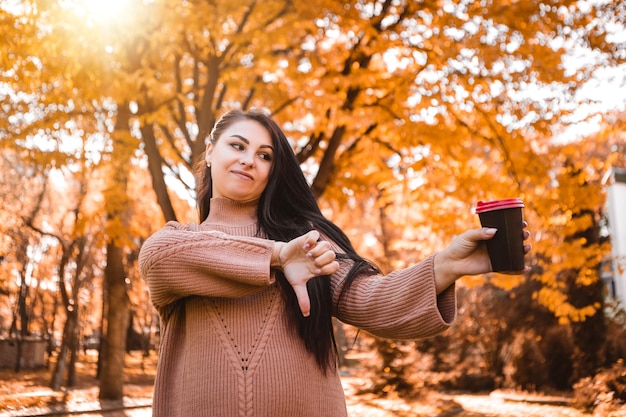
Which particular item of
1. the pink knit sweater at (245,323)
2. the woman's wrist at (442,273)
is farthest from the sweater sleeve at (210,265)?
the woman's wrist at (442,273)

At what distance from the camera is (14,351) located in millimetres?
23188

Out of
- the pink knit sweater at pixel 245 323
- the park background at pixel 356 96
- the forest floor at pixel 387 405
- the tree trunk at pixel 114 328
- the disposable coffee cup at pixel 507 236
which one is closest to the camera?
the disposable coffee cup at pixel 507 236

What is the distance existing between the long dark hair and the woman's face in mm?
31

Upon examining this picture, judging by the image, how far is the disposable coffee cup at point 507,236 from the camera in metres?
1.69

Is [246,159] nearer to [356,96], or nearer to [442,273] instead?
[442,273]

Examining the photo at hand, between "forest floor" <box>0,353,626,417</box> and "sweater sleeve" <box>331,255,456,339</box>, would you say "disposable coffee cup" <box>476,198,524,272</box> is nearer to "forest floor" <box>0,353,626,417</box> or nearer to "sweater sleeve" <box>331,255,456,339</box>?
"sweater sleeve" <box>331,255,456,339</box>

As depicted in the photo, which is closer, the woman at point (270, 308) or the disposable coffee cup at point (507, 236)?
the disposable coffee cup at point (507, 236)

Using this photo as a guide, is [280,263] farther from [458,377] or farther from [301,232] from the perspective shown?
[458,377]

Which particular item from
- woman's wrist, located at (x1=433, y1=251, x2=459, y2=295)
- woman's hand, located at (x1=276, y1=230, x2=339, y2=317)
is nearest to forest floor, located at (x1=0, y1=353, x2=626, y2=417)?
woman's wrist, located at (x1=433, y1=251, x2=459, y2=295)

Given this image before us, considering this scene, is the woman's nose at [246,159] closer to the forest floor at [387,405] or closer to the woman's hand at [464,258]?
the woman's hand at [464,258]

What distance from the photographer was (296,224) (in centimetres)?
229

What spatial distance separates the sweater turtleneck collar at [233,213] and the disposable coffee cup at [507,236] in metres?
0.91

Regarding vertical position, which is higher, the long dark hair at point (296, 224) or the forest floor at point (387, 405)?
the long dark hair at point (296, 224)

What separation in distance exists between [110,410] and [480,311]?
837cm
